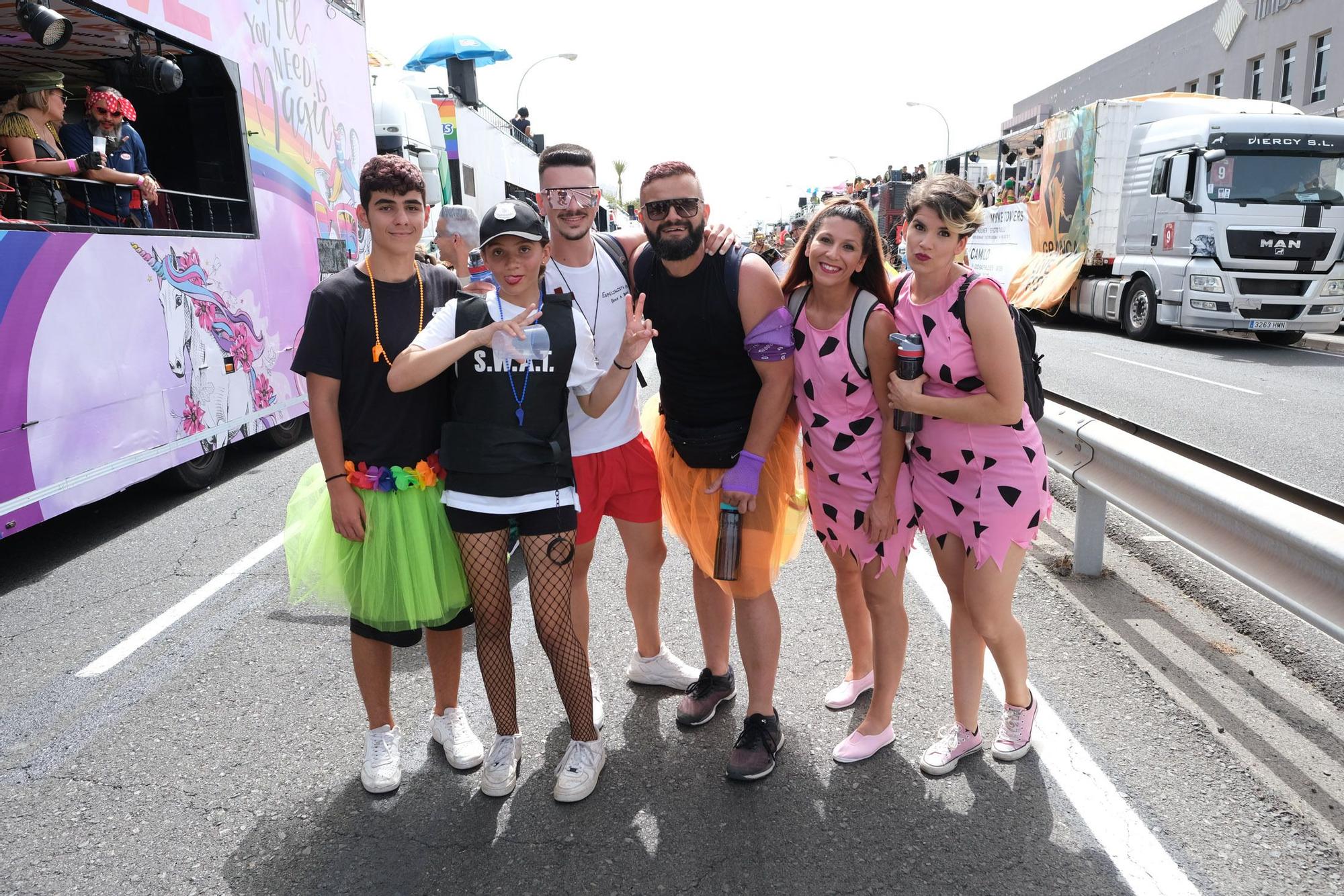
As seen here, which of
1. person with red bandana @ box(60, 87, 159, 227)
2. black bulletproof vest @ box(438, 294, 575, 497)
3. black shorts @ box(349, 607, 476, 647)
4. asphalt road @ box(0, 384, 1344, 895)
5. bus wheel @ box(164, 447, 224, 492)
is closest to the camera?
asphalt road @ box(0, 384, 1344, 895)

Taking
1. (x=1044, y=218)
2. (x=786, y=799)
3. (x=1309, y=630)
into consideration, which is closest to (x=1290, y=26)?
(x=1044, y=218)

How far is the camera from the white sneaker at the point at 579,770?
2725 millimetres

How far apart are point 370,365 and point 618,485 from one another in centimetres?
93

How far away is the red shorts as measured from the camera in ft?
10.1

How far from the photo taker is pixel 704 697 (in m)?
3.28

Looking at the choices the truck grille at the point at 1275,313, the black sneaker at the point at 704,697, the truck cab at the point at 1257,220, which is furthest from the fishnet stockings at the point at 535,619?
the truck grille at the point at 1275,313

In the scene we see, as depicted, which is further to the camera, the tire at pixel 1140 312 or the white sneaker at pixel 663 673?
the tire at pixel 1140 312

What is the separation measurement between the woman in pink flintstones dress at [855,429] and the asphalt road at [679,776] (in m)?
0.42

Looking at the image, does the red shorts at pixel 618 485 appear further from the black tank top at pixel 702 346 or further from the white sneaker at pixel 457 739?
the white sneaker at pixel 457 739

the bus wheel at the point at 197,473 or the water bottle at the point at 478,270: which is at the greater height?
the water bottle at the point at 478,270

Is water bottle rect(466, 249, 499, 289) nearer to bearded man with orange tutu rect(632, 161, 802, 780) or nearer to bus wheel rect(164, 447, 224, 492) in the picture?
bearded man with orange tutu rect(632, 161, 802, 780)

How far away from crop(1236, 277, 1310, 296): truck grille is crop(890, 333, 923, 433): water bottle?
13.3 metres

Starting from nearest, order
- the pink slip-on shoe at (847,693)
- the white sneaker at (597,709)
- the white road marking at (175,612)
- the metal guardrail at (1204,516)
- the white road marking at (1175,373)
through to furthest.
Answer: the metal guardrail at (1204,516) < the white sneaker at (597,709) < the pink slip-on shoe at (847,693) < the white road marking at (175,612) < the white road marking at (1175,373)

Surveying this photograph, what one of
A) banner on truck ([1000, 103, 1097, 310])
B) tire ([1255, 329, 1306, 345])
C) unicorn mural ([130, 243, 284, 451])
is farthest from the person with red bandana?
tire ([1255, 329, 1306, 345])
